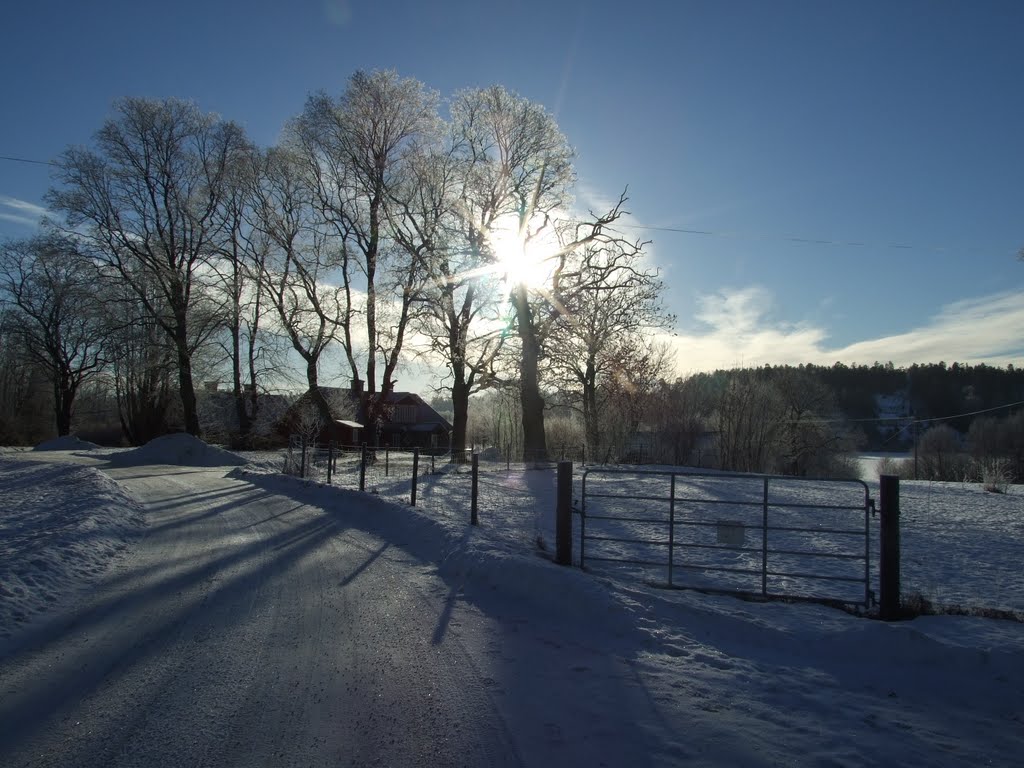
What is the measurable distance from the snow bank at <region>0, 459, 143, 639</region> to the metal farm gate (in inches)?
242

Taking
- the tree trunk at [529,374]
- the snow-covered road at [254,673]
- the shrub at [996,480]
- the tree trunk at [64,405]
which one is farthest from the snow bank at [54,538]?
the tree trunk at [64,405]

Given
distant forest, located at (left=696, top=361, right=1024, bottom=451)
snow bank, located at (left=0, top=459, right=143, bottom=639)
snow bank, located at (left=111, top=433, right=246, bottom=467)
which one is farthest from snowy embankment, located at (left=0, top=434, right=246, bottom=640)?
distant forest, located at (left=696, top=361, right=1024, bottom=451)

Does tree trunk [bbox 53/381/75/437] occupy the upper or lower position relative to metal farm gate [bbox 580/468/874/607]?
upper

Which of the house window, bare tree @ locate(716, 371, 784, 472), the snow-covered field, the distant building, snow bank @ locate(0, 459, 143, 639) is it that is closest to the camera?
snow bank @ locate(0, 459, 143, 639)

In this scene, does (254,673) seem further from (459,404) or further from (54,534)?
(459,404)

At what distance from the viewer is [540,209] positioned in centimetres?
3150

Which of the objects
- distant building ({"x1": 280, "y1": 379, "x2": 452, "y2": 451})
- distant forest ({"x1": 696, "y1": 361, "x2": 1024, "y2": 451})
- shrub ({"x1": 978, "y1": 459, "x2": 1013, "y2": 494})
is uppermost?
distant forest ({"x1": 696, "y1": 361, "x2": 1024, "y2": 451})

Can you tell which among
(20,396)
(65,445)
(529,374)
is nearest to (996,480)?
(529,374)

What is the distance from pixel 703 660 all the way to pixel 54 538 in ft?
30.7

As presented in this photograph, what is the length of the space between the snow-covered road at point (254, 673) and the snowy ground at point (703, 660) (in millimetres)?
388

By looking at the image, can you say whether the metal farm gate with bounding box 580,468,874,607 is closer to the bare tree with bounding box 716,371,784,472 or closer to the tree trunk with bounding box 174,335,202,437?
the bare tree with bounding box 716,371,784,472

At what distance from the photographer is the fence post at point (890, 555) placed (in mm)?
7020

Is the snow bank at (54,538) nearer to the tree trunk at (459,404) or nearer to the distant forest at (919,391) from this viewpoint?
the tree trunk at (459,404)

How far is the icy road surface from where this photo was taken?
12.8 feet
